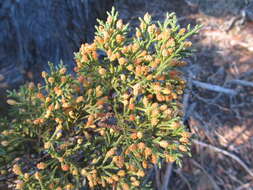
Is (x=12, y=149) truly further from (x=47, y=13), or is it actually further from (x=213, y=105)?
(x=213, y=105)

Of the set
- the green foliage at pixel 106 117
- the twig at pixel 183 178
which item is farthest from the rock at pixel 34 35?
the twig at pixel 183 178

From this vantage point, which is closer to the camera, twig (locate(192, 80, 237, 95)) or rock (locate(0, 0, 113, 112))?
rock (locate(0, 0, 113, 112))

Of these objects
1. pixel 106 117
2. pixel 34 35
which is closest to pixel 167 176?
pixel 106 117

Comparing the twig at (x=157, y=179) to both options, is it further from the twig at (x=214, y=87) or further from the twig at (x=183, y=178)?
the twig at (x=214, y=87)

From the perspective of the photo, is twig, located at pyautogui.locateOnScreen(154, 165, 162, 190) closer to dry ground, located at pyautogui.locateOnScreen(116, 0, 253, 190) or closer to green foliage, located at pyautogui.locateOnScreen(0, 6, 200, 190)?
dry ground, located at pyautogui.locateOnScreen(116, 0, 253, 190)

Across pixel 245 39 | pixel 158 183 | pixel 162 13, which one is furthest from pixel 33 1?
pixel 245 39

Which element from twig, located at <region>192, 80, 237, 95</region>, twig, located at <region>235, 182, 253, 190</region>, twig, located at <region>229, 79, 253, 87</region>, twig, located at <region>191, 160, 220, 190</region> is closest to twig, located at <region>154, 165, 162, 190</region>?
twig, located at <region>191, 160, 220, 190</region>

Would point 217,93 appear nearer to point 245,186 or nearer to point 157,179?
point 245,186
